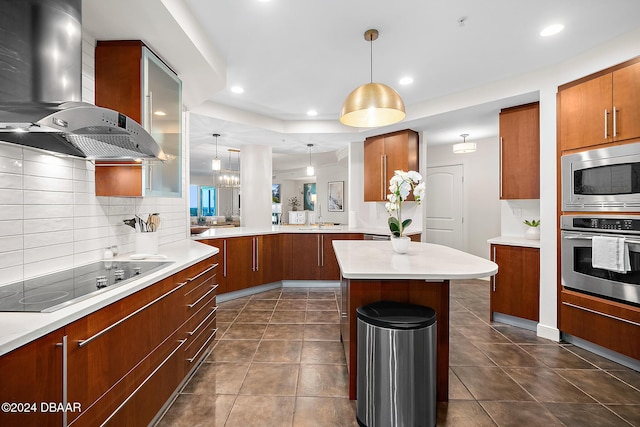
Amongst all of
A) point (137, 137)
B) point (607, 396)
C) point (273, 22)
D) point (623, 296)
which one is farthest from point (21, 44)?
point (623, 296)

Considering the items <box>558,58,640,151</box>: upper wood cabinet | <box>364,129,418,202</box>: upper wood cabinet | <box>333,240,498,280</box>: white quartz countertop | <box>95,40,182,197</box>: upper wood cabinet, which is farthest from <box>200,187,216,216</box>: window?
<box>558,58,640,151</box>: upper wood cabinet

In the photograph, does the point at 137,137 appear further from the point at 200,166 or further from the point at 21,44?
the point at 200,166

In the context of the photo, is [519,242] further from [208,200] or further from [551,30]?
[208,200]

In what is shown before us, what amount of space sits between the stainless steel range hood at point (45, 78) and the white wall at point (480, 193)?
223 inches

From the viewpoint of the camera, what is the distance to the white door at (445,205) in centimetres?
581

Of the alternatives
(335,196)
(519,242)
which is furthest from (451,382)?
(335,196)

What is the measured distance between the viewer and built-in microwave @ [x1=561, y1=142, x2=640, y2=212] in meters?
2.27

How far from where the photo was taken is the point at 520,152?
3273 mm

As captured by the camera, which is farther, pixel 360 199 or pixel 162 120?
pixel 360 199

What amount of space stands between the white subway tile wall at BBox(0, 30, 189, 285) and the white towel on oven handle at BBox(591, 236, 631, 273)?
384 cm

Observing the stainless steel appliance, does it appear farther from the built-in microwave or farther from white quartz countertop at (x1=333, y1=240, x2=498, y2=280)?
white quartz countertop at (x1=333, y1=240, x2=498, y2=280)

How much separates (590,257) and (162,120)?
12.2 ft

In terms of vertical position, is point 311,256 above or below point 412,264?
below

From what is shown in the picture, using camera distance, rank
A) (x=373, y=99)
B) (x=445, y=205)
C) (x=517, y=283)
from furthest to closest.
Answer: (x=445, y=205)
(x=517, y=283)
(x=373, y=99)
